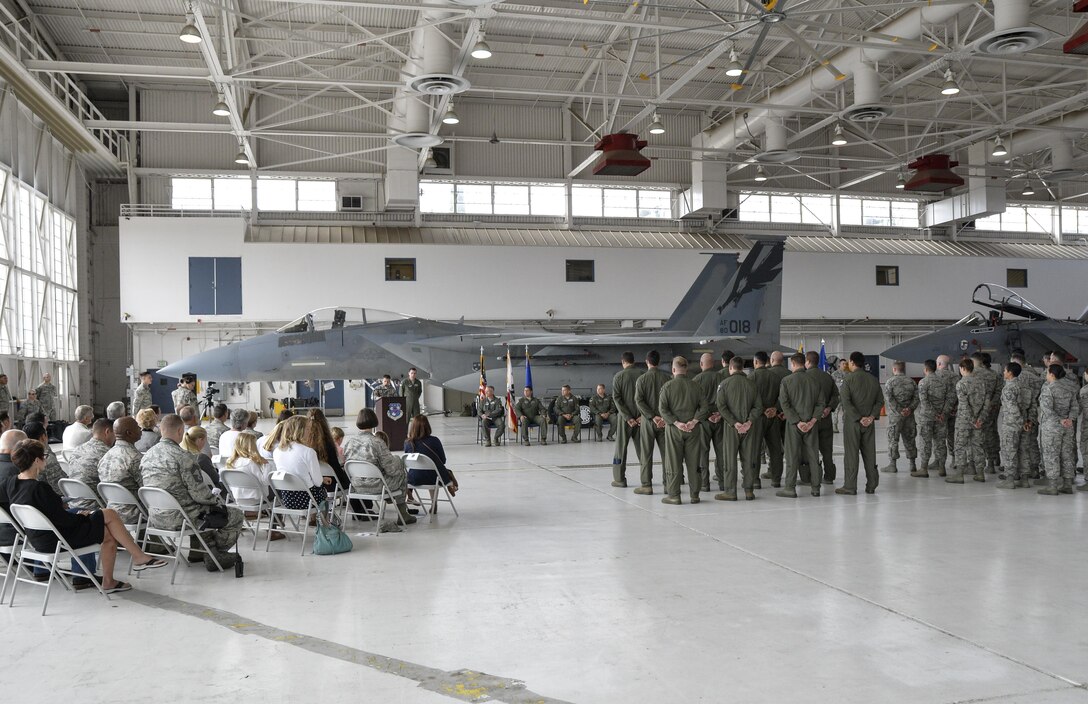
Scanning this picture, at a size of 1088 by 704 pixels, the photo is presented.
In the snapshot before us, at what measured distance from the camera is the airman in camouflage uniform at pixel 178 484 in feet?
17.7

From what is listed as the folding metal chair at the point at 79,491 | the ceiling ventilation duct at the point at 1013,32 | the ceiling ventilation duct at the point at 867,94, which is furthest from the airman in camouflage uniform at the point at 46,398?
the ceiling ventilation duct at the point at 1013,32

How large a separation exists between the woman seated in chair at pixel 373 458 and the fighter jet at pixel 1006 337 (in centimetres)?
1184

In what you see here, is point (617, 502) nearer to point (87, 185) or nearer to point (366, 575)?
Result: point (366, 575)

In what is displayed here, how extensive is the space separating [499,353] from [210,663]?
12.4m

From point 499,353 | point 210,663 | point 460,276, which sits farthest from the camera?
point 460,276

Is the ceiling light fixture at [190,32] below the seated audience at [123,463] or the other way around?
the other way around

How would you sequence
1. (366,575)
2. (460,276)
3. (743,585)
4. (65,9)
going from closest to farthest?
(743,585), (366,575), (65,9), (460,276)

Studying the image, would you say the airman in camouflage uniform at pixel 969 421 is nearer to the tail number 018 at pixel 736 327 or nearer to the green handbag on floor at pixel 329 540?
the tail number 018 at pixel 736 327

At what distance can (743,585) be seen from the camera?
5.12 m

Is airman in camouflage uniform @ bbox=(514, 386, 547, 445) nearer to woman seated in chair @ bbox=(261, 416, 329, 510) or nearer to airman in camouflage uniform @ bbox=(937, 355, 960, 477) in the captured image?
airman in camouflage uniform @ bbox=(937, 355, 960, 477)

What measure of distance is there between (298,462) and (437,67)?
10091mm

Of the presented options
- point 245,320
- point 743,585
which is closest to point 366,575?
point 743,585

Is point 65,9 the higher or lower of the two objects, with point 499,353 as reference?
higher

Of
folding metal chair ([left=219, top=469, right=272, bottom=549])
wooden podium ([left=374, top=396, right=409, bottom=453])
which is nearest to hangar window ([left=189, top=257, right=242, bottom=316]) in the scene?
wooden podium ([left=374, top=396, right=409, bottom=453])
